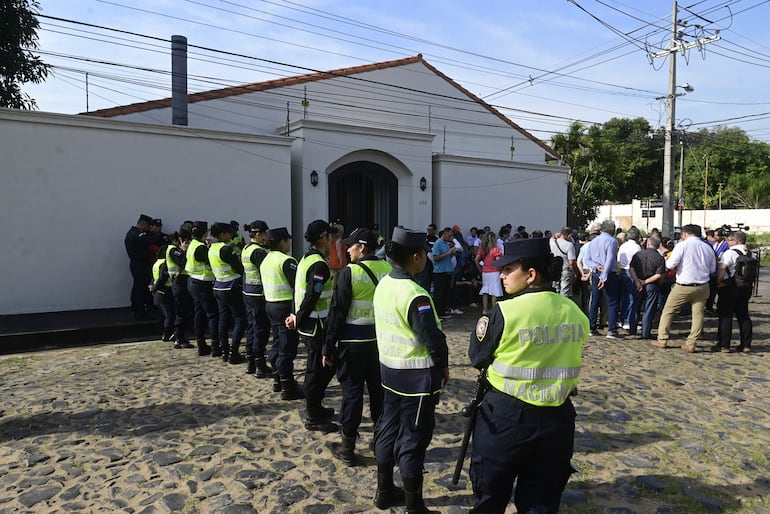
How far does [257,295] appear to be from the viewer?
6.41 meters

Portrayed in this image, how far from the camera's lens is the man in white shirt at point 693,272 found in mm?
7914

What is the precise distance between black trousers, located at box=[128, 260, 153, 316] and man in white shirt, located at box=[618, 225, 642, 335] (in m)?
8.78

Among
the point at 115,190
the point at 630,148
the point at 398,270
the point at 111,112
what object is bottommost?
the point at 398,270

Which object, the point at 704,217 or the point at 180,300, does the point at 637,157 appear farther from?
the point at 180,300

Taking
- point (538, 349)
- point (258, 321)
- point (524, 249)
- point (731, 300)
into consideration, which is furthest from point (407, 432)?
point (731, 300)

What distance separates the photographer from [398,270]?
3512 millimetres

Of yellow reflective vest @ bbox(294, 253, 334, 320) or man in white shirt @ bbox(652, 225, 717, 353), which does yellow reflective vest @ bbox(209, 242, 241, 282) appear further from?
man in white shirt @ bbox(652, 225, 717, 353)

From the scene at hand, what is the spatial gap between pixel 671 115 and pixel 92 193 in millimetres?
21126

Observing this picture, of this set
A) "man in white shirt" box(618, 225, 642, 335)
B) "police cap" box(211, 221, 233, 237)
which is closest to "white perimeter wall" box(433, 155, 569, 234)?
"man in white shirt" box(618, 225, 642, 335)

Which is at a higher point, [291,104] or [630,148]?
[630,148]

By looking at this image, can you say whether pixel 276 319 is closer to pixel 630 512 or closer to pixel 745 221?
pixel 630 512

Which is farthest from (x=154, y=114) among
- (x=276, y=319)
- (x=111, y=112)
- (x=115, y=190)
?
(x=276, y=319)

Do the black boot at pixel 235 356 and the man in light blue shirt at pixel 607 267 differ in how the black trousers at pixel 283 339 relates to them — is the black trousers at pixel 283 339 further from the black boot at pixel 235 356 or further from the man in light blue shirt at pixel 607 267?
the man in light blue shirt at pixel 607 267

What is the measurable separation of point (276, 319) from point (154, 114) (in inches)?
396
